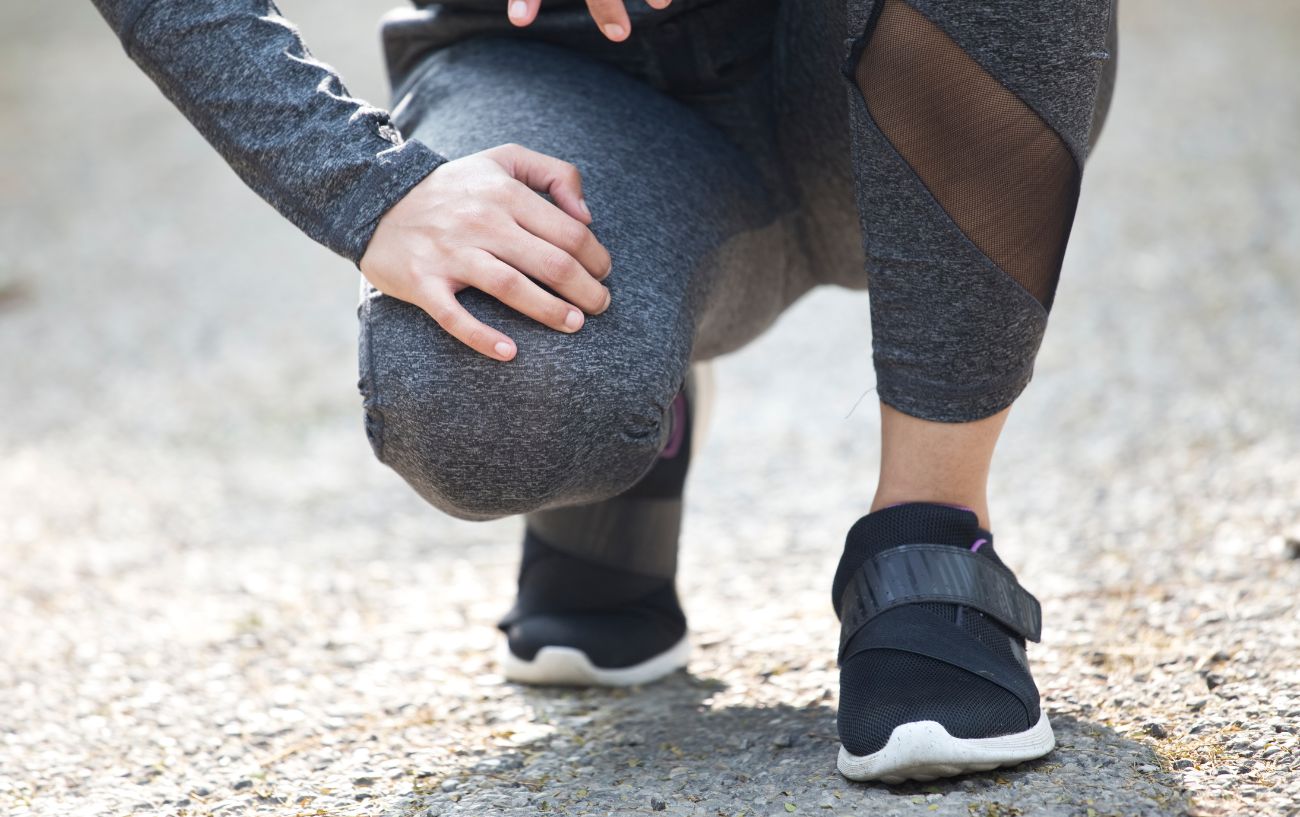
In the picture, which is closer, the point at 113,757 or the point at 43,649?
the point at 113,757

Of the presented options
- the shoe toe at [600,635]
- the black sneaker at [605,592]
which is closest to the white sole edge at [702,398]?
the black sneaker at [605,592]

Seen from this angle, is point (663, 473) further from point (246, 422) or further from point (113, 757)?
point (246, 422)

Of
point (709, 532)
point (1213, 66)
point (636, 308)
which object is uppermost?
point (1213, 66)

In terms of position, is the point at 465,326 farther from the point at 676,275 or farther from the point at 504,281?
the point at 676,275

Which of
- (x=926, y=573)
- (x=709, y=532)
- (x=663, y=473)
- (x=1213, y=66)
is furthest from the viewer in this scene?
(x=1213, y=66)

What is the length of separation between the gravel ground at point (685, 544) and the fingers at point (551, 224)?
1.26 ft

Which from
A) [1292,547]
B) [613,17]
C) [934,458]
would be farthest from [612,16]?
[1292,547]

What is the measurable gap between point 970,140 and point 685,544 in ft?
3.08

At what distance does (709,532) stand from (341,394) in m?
0.97

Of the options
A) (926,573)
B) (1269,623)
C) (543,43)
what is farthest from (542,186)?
(1269,623)

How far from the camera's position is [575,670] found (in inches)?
44.8

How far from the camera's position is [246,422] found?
87.5 inches

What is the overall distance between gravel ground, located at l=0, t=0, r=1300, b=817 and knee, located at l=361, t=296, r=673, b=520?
226 millimetres

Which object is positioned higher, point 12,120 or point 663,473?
point 12,120
